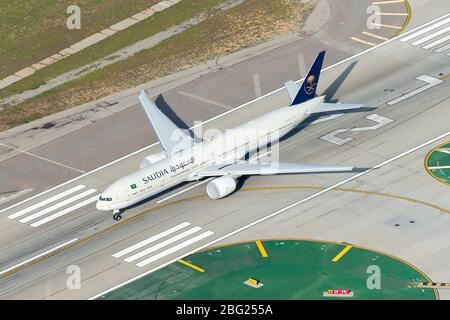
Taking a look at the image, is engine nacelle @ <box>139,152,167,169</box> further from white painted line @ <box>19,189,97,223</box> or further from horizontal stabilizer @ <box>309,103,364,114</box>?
horizontal stabilizer @ <box>309,103,364,114</box>

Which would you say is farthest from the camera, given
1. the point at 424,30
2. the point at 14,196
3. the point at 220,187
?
the point at 424,30

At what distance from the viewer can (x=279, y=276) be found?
10081cm

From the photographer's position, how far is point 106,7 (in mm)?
158750

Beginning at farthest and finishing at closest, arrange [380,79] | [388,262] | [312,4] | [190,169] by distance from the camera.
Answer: [312,4] < [380,79] < [190,169] < [388,262]

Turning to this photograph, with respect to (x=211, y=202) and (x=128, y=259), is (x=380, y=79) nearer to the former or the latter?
(x=211, y=202)

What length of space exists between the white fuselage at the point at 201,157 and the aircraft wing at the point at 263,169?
1.08 meters

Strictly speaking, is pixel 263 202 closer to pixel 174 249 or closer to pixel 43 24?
pixel 174 249

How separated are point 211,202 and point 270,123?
38.6 ft

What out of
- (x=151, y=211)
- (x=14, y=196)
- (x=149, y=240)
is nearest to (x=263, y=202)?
(x=151, y=211)

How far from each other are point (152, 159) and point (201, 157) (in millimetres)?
5997

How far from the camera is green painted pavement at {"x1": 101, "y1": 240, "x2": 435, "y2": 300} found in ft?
323

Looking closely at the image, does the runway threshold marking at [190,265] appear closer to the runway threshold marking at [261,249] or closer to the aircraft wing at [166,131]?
the runway threshold marking at [261,249]

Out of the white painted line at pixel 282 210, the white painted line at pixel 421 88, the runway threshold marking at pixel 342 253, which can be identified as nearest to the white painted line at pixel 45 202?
the white painted line at pixel 282 210
